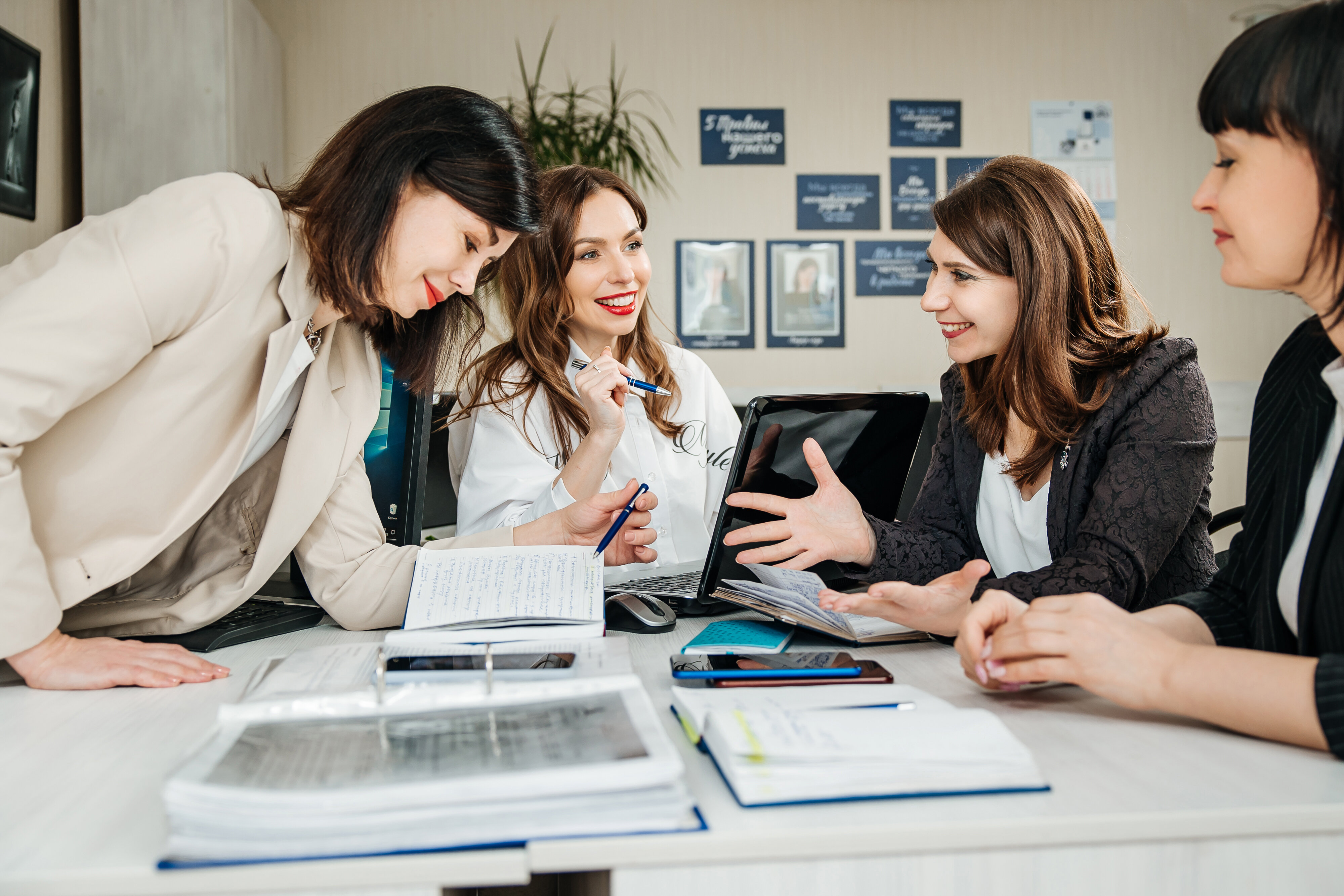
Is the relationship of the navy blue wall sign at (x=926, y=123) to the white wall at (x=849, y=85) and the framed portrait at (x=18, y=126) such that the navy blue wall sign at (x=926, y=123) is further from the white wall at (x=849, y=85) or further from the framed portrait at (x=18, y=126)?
the framed portrait at (x=18, y=126)

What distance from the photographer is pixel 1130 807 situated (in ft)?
2.18

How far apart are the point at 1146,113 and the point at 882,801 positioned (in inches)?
162

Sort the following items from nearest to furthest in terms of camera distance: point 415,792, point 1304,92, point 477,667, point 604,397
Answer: point 415,792 < point 1304,92 < point 477,667 < point 604,397

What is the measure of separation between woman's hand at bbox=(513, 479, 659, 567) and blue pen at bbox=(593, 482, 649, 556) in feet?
0.03

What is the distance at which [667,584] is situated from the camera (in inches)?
58.6

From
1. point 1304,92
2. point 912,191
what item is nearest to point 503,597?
point 1304,92

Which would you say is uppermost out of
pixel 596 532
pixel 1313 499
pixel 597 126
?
pixel 597 126

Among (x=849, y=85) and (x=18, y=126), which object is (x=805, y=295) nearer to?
(x=849, y=85)

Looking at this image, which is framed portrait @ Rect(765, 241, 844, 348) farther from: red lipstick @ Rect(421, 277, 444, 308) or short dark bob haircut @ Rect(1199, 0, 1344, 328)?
short dark bob haircut @ Rect(1199, 0, 1344, 328)

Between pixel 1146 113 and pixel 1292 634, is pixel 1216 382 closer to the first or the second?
pixel 1146 113

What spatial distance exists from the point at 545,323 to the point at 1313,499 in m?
1.46

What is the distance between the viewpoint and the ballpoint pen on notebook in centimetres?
180

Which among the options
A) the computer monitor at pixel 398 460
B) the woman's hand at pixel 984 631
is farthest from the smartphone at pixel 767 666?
the computer monitor at pixel 398 460

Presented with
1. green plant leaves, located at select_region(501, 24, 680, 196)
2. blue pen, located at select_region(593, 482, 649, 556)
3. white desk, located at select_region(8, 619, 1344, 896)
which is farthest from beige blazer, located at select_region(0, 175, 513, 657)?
green plant leaves, located at select_region(501, 24, 680, 196)
